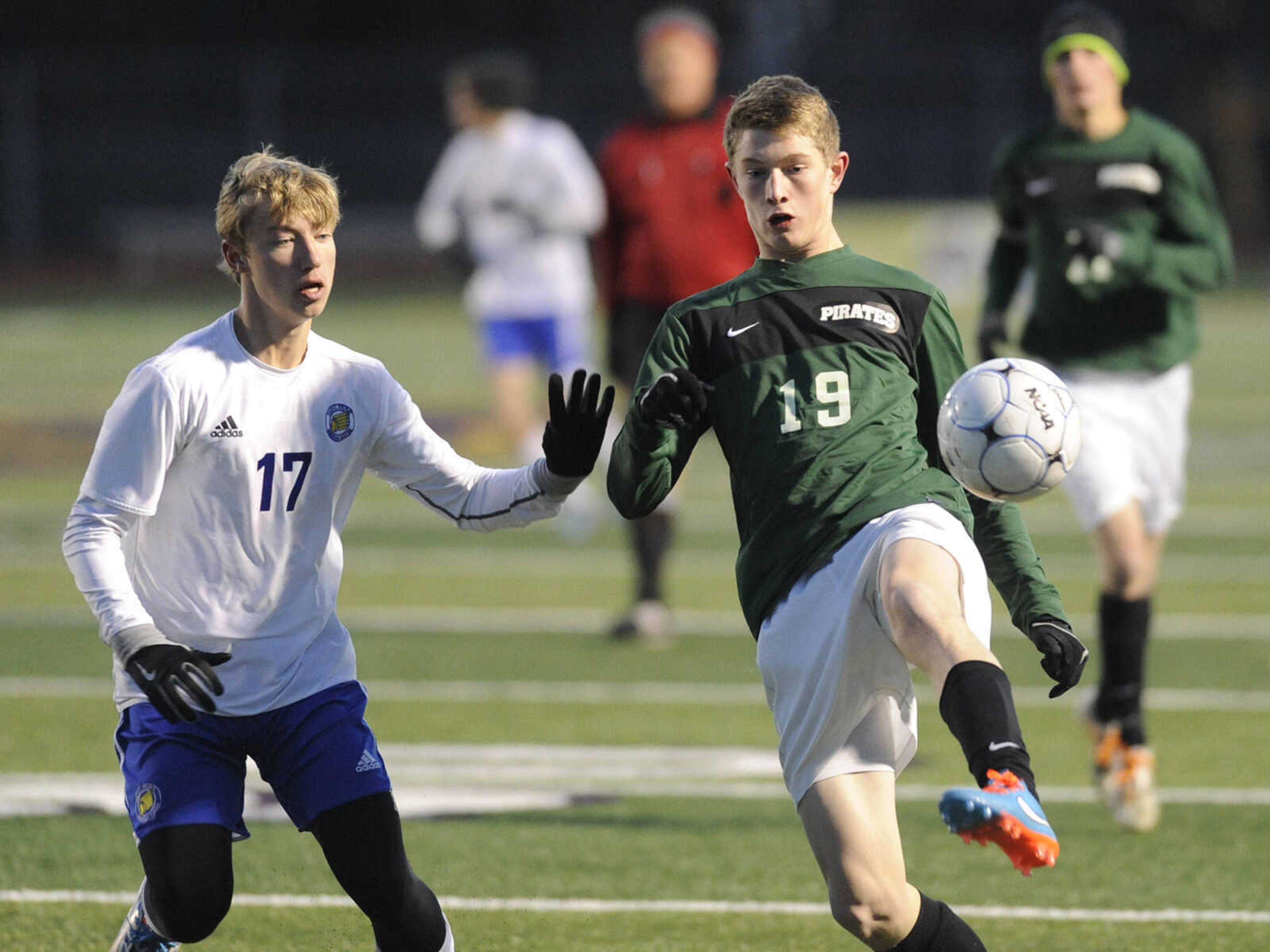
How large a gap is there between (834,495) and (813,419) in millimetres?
162

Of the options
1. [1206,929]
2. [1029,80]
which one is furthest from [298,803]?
[1029,80]

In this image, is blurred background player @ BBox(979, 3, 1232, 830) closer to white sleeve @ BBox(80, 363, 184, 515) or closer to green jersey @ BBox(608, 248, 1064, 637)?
green jersey @ BBox(608, 248, 1064, 637)

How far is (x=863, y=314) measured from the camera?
4250 mm

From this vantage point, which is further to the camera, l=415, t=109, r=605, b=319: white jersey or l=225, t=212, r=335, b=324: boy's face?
l=415, t=109, r=605, b=319: white jersey

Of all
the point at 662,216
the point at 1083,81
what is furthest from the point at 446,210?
the point at 1083,81

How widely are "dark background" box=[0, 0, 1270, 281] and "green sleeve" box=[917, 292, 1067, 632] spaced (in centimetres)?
3118

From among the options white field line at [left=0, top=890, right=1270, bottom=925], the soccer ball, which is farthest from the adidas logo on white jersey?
white field line at [left=0, top=890, right=1270, bottom=925]

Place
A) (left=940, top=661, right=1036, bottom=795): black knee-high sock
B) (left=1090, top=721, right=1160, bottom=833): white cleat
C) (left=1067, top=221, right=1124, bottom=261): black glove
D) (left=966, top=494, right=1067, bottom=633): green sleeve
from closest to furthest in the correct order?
(left=940, top=661, right=1036, bottom=795): black knee-high sock < (left=966, top=494, right=1067, bottom=633): green sleeve < (left=1090, top=721, right=1160, bottom=833): white cleat < (left=1067, top=221, right=1124, bottom=261): black glove

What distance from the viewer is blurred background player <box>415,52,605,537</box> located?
12.7 metres

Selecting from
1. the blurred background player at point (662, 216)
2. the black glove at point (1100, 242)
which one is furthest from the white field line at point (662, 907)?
the blurred background player at point (662, 216)

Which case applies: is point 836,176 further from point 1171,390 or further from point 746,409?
point 1171,390

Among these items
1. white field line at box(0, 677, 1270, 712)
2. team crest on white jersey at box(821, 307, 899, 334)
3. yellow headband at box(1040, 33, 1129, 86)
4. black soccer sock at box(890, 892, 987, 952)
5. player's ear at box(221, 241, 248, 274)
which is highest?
yellow headband at box(1040, 33, 1129, 86)

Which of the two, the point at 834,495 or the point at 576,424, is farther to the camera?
the point at 576,424

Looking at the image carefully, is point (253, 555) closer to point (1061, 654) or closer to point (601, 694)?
point (1061, 654)
